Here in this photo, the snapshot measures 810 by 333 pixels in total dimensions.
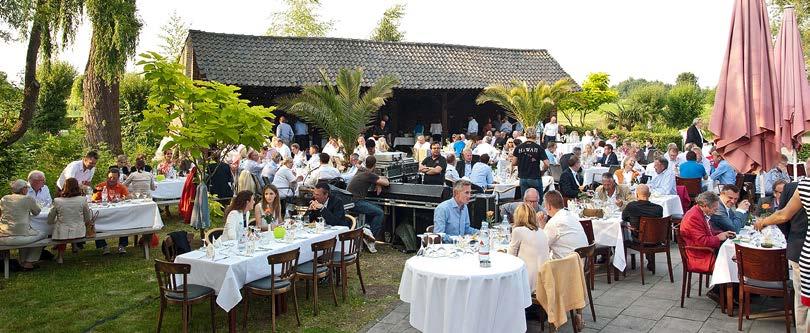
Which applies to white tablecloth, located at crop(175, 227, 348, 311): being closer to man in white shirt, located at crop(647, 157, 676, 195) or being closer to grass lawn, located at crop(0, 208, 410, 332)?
grass lawn, located at crop(0, 208, 410, 332)

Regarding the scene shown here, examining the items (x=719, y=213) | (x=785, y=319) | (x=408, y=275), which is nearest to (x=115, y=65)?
(x=408, y=275)

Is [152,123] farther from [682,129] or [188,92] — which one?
[682,129]

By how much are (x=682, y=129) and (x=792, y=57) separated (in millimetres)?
33040

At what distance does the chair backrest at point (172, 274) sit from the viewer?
6410 millimetres

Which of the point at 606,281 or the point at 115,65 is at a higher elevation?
the point at 115,65

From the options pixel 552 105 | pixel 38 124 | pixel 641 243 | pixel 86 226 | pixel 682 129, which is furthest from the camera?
pixel 682 129

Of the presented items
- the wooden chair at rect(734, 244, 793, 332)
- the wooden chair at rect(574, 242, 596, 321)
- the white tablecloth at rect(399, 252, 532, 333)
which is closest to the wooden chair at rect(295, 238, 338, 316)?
the white tablecloth at rect(399, 252, 532, 333)

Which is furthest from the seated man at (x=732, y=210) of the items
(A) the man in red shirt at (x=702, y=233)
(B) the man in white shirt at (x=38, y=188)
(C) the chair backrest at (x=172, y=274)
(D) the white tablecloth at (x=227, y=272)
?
(B) the man in white shirt at (x=38, y=188)

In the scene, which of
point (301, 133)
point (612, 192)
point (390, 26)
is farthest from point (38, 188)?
point (390, 26)

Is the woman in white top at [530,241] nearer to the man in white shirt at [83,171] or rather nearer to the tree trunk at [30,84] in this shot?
the man in white shirt at [83,171]

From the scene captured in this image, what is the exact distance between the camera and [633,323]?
7.03 metres

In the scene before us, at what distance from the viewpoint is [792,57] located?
6906mm

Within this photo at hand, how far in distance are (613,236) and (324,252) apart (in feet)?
12.1

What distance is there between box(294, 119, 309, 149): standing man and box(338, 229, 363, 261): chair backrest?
14719mm
